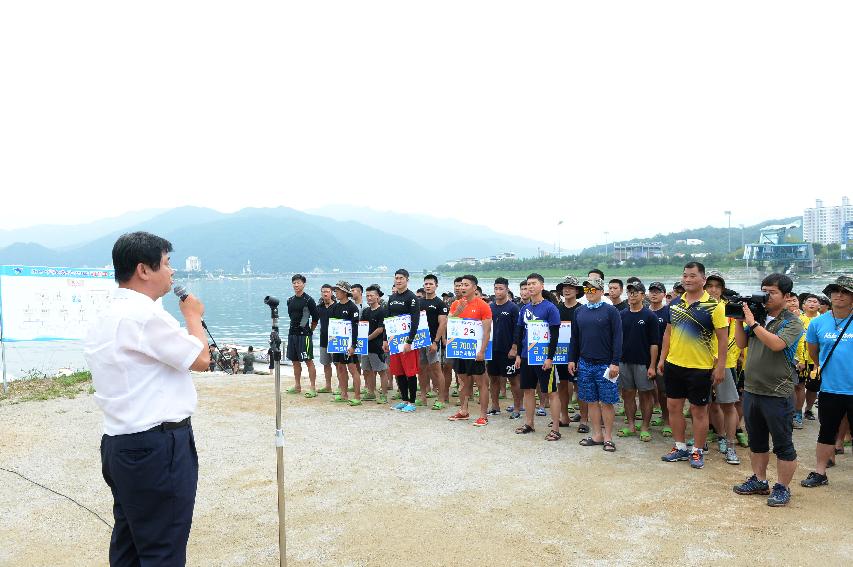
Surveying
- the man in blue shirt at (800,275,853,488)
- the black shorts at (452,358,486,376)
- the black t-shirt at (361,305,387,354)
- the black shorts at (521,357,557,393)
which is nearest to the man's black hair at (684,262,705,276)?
the man in blue shirt at (800,275,853,488)

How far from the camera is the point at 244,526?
4496 mm

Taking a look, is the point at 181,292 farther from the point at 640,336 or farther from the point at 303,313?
the point at 303,313

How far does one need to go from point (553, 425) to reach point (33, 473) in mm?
6118

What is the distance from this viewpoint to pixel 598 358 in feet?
21.7

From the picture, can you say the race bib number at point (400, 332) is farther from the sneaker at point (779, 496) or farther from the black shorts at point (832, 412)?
the black shorts at point (832, 412)

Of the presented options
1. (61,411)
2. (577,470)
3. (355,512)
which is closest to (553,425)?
(577,470)

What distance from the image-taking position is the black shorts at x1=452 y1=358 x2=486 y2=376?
789 centimetres

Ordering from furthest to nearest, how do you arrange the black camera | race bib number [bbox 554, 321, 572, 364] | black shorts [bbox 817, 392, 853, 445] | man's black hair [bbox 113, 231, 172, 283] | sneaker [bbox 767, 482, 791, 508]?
1. race bib number [bbox 554, 321, 572, 364]
2. black shorts [bbox 817, 392, 853, 445]
3. the black camera
4. sneaker [bbox 767, 482, 791, 508]
5. man's black hair [bbox 113, 231, 172, 283]

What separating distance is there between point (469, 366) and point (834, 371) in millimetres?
4383

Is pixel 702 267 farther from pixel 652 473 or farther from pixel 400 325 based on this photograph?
pixel 400 325

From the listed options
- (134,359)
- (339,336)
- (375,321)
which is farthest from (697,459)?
(339,336)

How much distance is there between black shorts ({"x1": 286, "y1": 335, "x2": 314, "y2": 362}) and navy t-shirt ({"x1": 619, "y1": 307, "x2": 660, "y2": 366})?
18.5ft

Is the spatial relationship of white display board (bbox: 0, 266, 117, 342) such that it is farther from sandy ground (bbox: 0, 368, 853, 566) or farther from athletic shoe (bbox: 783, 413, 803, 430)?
athletic shoe (bbox: 783, 413, 803, 430)

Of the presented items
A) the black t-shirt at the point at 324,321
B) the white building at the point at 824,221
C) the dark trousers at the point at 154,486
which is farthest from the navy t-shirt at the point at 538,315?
the white building at the point at 824,221
